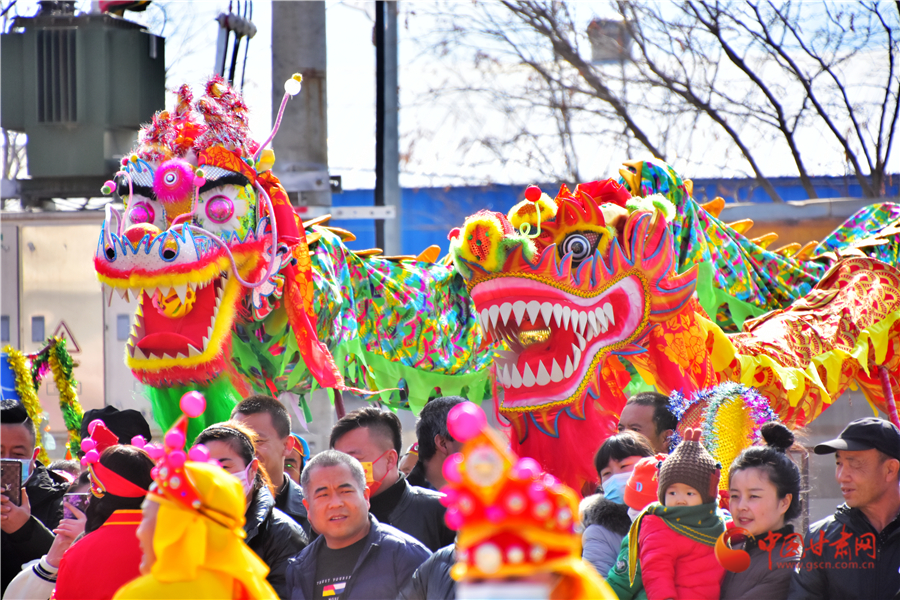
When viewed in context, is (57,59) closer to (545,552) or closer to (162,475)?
(162,475)

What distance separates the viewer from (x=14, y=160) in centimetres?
774

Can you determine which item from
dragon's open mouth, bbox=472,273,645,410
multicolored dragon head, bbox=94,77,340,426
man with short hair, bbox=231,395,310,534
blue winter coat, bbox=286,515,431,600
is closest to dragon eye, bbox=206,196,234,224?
multicolored dragon head, bbox=94,77,340,426

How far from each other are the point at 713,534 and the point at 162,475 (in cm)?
139

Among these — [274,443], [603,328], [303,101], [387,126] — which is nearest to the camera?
[274,443]

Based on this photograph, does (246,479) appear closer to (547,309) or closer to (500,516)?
(547,309)

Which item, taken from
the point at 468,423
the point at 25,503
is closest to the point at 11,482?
the point at 25,503

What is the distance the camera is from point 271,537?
293 cm

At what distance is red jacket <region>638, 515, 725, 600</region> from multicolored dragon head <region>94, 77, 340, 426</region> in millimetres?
1849

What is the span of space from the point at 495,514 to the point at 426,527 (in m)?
1.84

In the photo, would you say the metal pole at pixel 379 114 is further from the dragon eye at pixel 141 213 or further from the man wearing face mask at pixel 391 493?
the man wearing face mask at pixel 391 493

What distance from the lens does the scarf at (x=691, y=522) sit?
2559 mm

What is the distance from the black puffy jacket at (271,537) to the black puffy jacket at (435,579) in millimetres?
473

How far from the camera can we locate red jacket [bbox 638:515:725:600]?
8.27 ft

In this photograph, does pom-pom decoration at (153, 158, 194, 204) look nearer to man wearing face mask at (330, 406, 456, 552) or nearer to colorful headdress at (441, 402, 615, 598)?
man wearing face mask at (330, 406, 456, 552)
